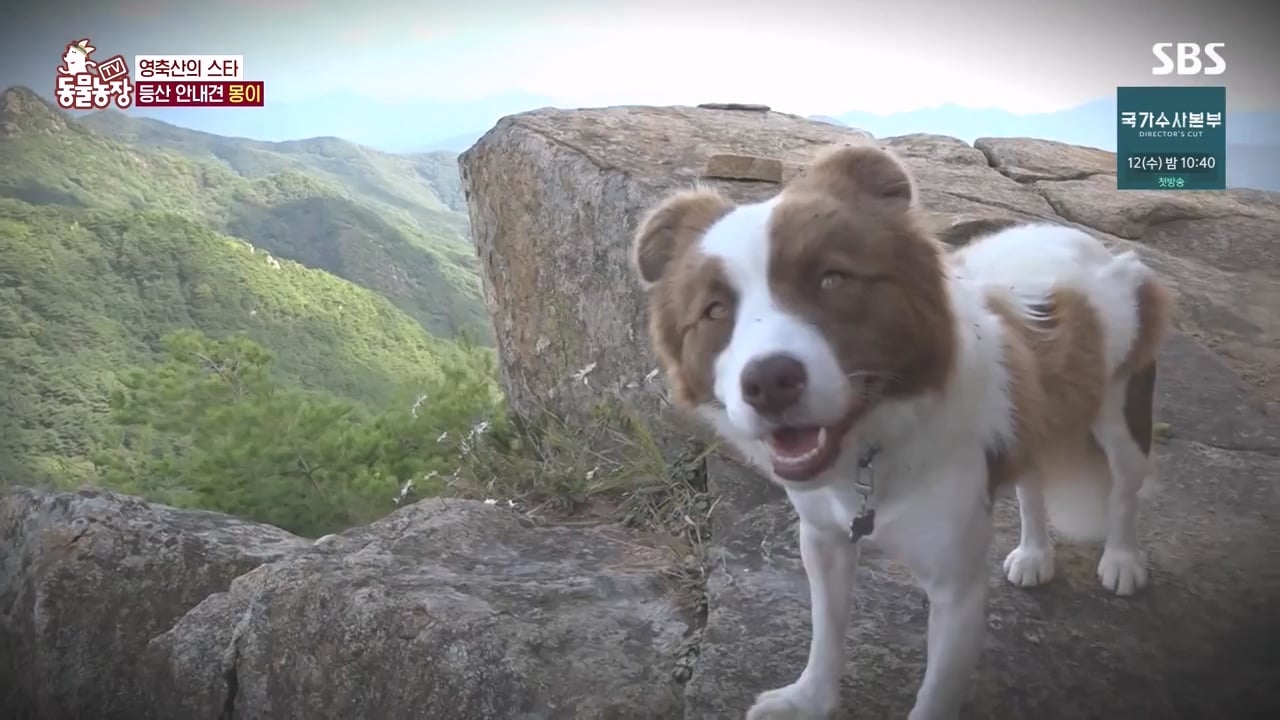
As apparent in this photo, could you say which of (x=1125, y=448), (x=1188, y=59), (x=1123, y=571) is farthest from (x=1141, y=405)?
(x=1188, y=59)

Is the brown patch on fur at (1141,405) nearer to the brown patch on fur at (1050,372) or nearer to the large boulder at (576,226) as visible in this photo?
the brown patch on fur at (1050,372)

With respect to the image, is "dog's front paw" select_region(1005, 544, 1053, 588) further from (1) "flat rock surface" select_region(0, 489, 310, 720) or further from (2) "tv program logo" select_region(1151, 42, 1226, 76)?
(1) "flat rock surface" select_region(0, 489, 310, 720)

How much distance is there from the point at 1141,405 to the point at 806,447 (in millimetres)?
873

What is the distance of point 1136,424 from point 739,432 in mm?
874

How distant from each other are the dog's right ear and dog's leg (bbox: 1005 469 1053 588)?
0.74m

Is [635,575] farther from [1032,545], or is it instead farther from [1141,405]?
[1141,405]

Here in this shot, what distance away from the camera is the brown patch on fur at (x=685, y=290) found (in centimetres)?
131

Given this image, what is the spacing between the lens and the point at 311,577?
1.90 meters

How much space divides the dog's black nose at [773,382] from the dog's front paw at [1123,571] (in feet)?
2.76

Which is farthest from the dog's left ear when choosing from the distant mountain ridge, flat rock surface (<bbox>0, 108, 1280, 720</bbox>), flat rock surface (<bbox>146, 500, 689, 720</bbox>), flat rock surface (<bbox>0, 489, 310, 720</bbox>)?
flat rock surface (<bbox>0, 489, 310, 720</bbox>)

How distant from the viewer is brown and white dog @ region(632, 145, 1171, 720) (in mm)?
1235

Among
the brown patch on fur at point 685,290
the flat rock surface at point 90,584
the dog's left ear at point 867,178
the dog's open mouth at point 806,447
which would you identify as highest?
the dog's left ear at point 867,178

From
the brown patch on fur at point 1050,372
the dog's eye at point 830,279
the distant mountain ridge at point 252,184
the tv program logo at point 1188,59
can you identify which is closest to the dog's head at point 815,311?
the dog's eye at point 830,279

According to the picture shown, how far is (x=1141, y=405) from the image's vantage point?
1.76m
